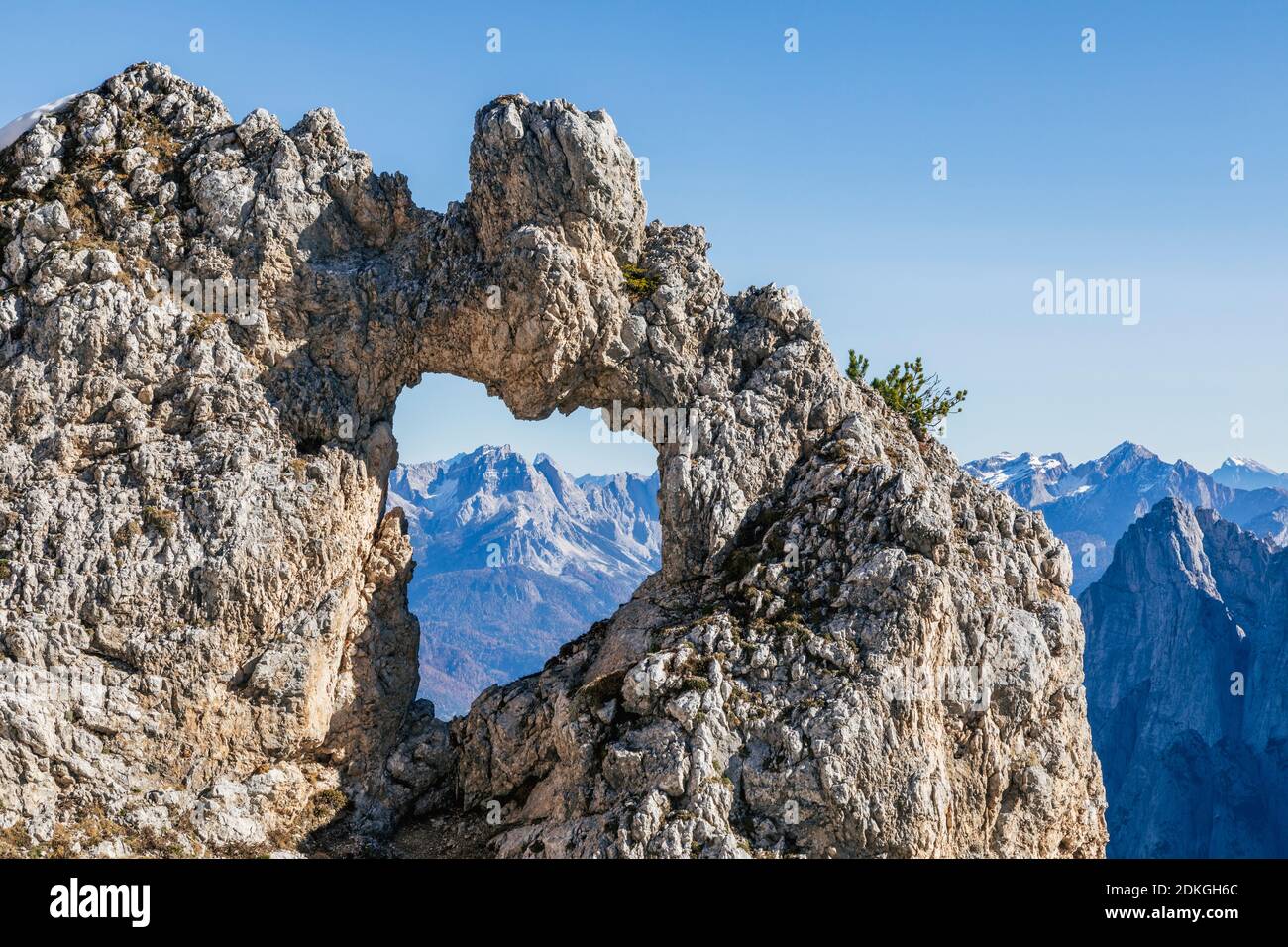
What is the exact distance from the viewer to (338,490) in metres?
37.6

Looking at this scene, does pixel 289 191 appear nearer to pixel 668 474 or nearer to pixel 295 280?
pixel 295 280

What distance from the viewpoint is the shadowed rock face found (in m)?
32.3

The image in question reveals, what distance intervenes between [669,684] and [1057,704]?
1421 centimetres
